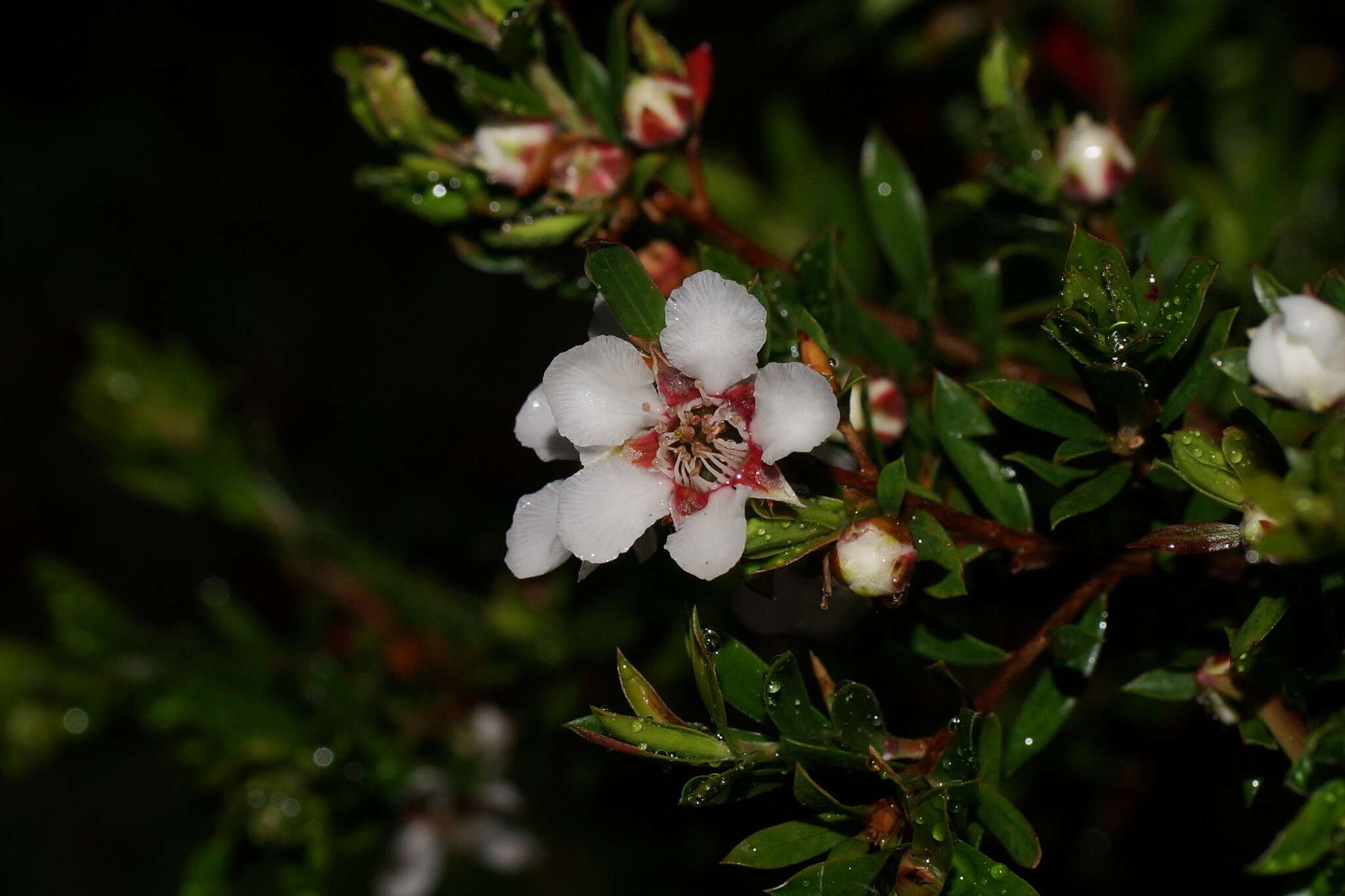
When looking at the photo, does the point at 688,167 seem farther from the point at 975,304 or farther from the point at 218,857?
the point at 218,857

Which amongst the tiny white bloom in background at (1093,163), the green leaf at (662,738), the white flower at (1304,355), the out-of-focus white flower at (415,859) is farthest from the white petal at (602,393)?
the out-of-focus white flower at (415,859)

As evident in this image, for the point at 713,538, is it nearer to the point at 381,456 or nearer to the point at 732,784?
the point at 732,784

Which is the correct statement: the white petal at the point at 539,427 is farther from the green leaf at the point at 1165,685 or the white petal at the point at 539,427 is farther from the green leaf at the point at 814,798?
the green leaf at the point at 1165,685

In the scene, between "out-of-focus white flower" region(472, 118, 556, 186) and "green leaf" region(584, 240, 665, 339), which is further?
"out-of-focus white flower" region(472, 118, 556, 186)

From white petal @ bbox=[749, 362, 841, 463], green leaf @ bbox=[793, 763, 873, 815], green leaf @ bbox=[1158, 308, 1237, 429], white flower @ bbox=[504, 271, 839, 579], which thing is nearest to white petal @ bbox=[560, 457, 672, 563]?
white flower @ bbox=[504, 271, 839, 579]

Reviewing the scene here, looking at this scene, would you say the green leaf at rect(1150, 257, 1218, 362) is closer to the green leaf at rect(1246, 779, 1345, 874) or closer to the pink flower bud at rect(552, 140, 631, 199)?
the green leaf at rect(1246, 779, 1345, 874)

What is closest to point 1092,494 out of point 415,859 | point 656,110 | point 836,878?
point 836,878

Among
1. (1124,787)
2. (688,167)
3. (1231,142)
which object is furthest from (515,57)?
(1231,142)
